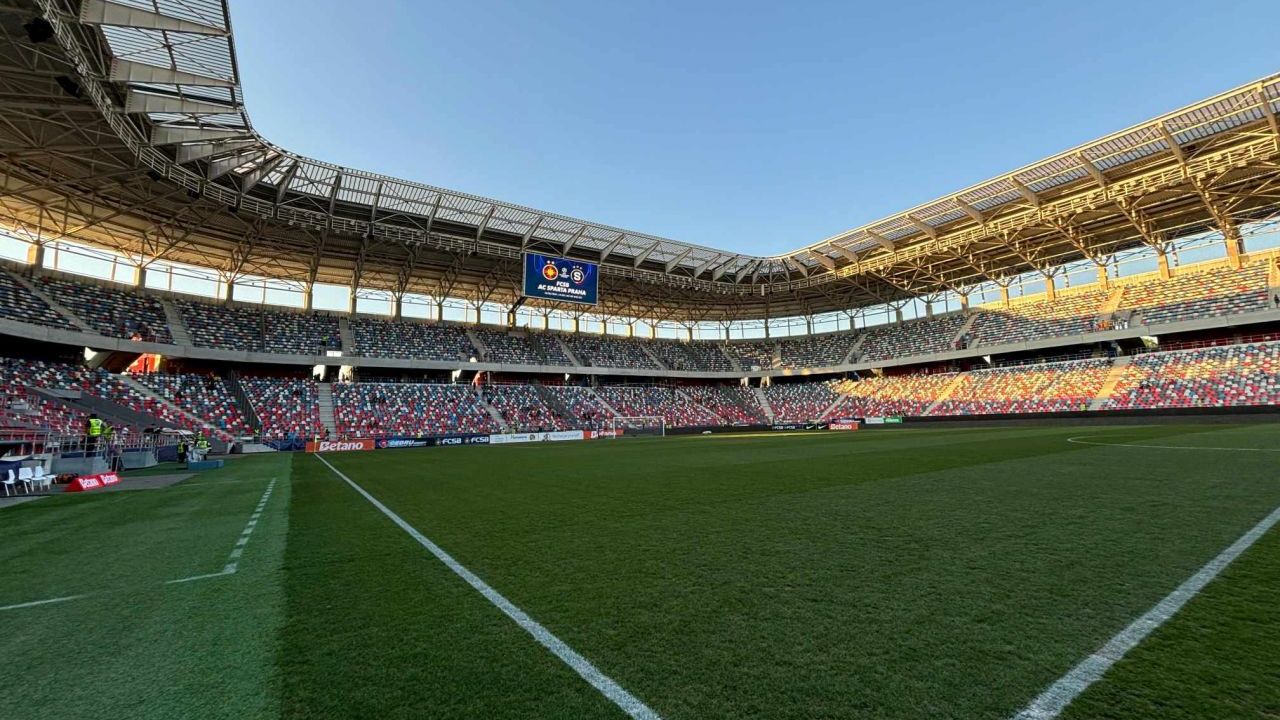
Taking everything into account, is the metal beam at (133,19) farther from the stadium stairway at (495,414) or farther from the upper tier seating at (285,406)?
the stadium stairway at (495,414)

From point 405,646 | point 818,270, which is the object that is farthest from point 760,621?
point 818,270

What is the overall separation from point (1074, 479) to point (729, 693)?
1000 cm

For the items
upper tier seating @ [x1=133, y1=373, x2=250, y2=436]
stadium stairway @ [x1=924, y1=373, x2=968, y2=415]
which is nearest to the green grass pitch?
upper tier seating @ [x1=133, y1=373, x2=250, y2=436]

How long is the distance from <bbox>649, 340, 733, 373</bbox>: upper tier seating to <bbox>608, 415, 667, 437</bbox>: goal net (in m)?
9.43

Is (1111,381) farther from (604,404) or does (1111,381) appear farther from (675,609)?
(675,609)

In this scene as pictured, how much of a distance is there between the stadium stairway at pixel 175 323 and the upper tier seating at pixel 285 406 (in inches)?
167

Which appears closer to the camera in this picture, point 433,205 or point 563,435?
point 433,205

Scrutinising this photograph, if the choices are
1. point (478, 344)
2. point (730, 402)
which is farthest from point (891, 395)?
point (478, 344)

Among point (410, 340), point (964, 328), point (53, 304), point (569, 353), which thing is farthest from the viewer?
point (569, 353)

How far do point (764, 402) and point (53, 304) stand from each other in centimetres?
5642

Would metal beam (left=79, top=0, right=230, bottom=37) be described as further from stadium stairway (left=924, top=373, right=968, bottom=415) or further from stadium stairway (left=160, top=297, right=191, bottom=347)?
stadium stairway (left=924, top=373, right=968, bottom=415)

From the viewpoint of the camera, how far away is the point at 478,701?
8.26 feet

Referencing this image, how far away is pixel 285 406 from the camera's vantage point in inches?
1423

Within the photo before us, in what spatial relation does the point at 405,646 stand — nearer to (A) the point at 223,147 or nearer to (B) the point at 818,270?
(A) the point at 223,147
